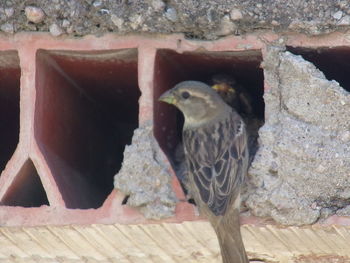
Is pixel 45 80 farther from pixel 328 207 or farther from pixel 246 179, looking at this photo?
pixel 328 207

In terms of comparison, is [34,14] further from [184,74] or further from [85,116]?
Result: [85,116]

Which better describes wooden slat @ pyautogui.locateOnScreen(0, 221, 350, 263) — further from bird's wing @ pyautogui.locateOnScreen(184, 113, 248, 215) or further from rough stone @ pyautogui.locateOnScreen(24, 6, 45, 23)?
rough stone @ pyautogui.locateOnScreen(24, 6, 45, 23)

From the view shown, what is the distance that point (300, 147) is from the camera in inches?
212

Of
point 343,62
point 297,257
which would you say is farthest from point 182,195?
point 343,62

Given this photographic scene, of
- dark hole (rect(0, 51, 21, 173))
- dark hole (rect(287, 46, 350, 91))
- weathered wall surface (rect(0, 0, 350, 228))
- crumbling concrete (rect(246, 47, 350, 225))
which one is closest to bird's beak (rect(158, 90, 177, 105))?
weathered wall surface (rect(0, 0, 350, 228))

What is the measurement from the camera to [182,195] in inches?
211

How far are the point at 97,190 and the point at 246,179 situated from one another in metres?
1.23

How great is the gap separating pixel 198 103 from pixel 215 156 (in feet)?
1.29

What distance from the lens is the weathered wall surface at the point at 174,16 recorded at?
5477 mm

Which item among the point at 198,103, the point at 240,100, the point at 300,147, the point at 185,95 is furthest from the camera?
the point at 240,100

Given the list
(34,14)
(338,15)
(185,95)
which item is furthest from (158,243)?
(338,15)

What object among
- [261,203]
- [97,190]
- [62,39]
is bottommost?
[97,190]

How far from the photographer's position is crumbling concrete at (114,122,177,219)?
5.32 m

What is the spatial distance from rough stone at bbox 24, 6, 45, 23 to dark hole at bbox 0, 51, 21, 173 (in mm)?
241
